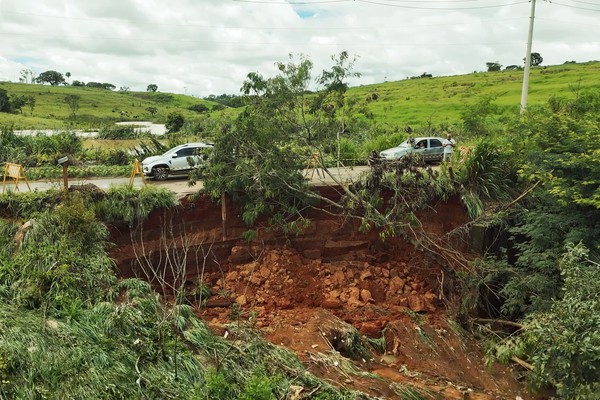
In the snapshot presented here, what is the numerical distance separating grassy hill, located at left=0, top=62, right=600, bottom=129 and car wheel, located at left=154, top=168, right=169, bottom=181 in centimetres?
1165

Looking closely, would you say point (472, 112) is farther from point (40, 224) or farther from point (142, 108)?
point (142, 108)

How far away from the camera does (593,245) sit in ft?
31.8

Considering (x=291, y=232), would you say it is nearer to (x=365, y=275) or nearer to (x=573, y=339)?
(x=365, y=275)

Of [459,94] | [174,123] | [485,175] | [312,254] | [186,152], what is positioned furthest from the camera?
[459,94]

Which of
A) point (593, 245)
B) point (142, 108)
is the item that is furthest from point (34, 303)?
point (142, 108)

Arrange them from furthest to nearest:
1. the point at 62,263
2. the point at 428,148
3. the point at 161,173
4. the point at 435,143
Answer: the point at 435,143 < the point at 428,148 < the point at 161,173 < the point at 62,263

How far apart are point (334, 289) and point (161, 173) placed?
8.21 m

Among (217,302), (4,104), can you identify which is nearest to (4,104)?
(4,104)

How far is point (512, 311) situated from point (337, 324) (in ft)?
12.8

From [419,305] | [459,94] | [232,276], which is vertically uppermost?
[459,94]

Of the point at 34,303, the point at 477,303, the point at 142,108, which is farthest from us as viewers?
the point at 142,108

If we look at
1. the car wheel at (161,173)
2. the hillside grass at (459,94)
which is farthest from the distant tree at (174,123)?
the car wheel at (161,173)

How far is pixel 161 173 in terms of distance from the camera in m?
17.5

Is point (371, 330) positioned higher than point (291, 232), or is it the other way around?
point (291, 232)
